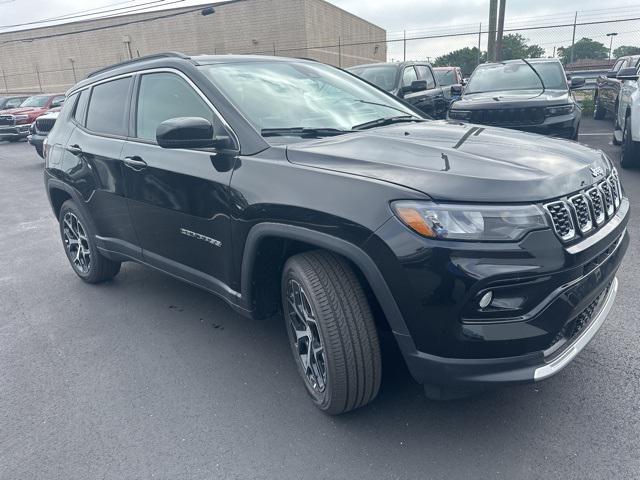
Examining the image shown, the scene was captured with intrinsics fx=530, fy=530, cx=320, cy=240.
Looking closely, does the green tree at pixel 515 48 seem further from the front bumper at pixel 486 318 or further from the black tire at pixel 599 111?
the front bumper at pixel 486 318

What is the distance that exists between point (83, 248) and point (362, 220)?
11.0ft

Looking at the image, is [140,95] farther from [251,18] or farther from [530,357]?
[251,18]

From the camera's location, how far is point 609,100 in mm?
12117

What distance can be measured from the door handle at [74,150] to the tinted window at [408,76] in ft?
20.8

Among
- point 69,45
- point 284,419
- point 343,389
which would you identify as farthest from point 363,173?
point 69,45

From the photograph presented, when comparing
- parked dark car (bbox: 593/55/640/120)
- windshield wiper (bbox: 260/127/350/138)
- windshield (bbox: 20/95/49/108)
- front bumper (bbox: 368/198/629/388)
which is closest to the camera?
front bumper (bbox: 368/198/629/388)

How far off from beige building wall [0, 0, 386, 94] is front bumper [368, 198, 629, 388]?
29.0 metres

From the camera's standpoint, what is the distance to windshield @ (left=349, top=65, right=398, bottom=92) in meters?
9.31

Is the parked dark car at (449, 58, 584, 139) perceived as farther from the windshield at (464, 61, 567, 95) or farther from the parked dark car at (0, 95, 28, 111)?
the parked dark car at (0, 95, 28, 111)

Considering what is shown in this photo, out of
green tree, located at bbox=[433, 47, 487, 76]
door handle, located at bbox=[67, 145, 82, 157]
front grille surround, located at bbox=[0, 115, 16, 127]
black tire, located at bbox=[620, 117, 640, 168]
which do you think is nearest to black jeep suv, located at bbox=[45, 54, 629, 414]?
door handle, located at bbox=[67, 145, 82, 157]

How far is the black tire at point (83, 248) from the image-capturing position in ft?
14.6

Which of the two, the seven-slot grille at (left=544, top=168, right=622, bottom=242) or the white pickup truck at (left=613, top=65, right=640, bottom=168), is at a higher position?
the seven-slot grille at (left=544, top=168, right=622, bottom=242)

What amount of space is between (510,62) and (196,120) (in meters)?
8.19

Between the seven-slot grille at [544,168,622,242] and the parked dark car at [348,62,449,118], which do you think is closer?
the seven-slot grille at [544,168,622,242]
